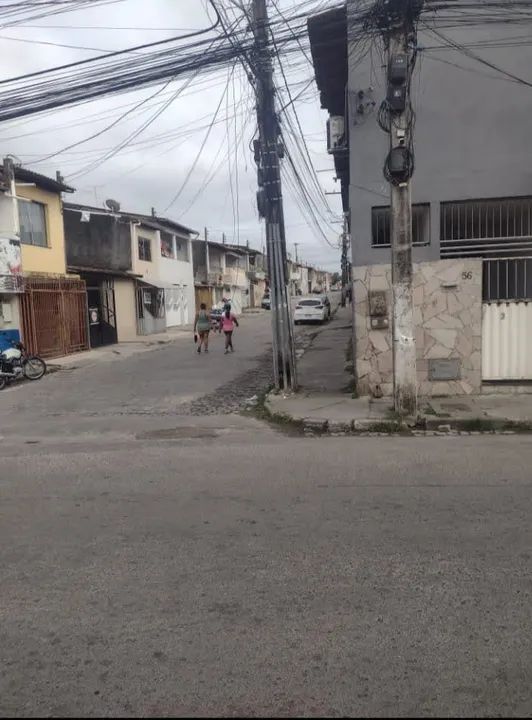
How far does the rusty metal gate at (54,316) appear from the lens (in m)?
17.8

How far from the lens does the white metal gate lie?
989 centimetres

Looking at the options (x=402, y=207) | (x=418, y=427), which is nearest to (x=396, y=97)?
(x=402, y=207)

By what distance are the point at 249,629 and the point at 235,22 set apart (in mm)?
9064

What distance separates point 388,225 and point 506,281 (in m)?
2.23

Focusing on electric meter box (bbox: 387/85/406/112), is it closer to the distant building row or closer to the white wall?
the distant building row

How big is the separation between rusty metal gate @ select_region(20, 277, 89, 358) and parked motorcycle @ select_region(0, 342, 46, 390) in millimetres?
2728

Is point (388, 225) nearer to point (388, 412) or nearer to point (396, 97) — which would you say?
point (396, 97)

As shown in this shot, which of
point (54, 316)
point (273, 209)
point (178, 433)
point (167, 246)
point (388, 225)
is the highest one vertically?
point (167, 246)

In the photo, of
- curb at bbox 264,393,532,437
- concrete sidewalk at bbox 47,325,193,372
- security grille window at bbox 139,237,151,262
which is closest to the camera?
curb at bbox 264,393,532,437

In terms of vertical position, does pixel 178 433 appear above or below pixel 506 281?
below

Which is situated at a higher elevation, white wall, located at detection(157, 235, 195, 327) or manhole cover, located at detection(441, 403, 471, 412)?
white wall, located at detection(157, 235, 195, 327)

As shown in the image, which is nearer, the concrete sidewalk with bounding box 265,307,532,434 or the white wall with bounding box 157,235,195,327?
the concrete sidewalk with bounding box 265,307,532,434

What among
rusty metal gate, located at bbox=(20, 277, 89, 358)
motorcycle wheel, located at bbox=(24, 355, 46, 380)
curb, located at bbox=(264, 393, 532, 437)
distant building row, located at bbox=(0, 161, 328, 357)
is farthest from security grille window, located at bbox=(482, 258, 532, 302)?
rusty metal gate, located at bbox=(20, 277, 89, 358)

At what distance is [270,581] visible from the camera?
144 inches
